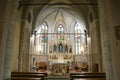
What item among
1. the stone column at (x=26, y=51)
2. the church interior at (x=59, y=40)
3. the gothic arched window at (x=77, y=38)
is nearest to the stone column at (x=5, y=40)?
the church interior at (x=59, y=40)

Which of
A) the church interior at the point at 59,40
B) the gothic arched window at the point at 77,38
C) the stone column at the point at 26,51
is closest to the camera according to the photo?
the church interior at the point at 59,40

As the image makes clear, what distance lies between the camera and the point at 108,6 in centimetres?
701

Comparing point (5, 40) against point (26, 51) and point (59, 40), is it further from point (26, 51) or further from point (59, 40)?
point (59, 40)

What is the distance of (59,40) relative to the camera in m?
27.0

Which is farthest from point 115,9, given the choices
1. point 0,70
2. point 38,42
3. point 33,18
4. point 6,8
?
point 38,42

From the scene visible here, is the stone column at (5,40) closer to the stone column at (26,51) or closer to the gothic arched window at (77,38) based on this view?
the stone column at (26,51)

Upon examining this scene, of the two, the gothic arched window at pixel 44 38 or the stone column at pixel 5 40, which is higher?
the gothic arched window at pixel 44 38

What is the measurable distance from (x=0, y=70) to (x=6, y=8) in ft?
9.87

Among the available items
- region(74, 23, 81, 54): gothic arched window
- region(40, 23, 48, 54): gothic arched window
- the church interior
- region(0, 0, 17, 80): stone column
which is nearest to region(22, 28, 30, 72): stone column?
the church interior

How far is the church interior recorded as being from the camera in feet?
23.0

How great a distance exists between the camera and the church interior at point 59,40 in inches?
276

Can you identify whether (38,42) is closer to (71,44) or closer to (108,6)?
(71,44)

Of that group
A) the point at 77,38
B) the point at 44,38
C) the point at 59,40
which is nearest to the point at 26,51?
the point at 44,38

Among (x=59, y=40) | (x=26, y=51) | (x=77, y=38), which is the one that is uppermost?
(x=77, y=38)
